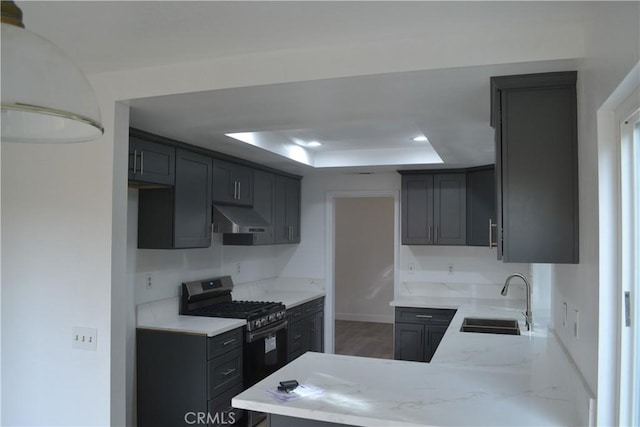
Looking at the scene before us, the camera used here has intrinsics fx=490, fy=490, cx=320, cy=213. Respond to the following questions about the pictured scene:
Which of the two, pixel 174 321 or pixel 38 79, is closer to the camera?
pixel 38 79

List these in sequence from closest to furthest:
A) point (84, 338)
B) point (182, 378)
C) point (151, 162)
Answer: point (84, 338), point (151, 162), point (182, 378)

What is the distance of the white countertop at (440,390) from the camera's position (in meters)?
1.84

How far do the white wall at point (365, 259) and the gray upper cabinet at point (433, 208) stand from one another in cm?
320

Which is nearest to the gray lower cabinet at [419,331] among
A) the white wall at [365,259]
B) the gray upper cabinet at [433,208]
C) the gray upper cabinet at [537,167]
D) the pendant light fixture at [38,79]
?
the gray upper cabinet at [433,208]

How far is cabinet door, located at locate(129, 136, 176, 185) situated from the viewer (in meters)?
3.26

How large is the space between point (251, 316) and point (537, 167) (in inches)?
106

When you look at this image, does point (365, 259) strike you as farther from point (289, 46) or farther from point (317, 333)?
point (289, 46)

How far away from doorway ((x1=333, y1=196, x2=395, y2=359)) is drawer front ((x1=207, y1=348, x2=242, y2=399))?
4.60 metres

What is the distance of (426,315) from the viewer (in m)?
4.96

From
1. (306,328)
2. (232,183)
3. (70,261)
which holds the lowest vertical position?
(306,328)

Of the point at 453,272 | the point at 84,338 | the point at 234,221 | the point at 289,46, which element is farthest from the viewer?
the point at 453,272

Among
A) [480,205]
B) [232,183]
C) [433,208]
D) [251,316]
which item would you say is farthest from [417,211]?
[251,316]

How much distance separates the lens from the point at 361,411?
1878mm

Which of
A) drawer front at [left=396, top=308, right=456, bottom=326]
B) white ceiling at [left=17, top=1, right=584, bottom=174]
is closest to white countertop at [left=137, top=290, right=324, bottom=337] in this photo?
white ceiling at [left=17, top=1, right=584, bottom=174]
